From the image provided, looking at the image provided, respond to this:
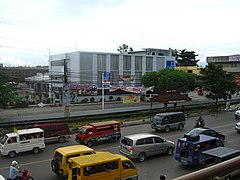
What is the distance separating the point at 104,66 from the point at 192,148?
33.9 m

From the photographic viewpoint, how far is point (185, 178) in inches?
51.9

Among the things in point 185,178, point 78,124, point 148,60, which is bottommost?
point 78,124

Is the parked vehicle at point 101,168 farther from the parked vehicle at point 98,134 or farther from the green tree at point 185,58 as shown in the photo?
the green tree at point 185,58

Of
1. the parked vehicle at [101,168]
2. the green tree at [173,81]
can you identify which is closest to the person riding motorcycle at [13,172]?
the parked vehicle at [101,168]

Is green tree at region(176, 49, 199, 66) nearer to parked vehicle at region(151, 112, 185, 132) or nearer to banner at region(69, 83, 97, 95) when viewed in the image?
banner at region(69, 83, 97, 95)

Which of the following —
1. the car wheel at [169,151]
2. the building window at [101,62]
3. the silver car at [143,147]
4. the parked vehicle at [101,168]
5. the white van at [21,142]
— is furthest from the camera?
the building window at [101,62]

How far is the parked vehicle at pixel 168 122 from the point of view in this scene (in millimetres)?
18344

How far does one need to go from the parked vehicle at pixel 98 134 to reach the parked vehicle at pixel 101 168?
6.19 metres

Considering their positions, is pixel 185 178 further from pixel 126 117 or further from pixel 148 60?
pixel 148 60

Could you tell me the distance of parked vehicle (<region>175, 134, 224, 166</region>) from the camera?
418 inches

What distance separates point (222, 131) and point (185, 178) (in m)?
18.4

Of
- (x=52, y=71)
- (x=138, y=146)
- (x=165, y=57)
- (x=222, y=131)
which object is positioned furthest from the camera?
(x=165, y=57)

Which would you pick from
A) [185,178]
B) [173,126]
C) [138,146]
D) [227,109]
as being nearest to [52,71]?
[227,109]

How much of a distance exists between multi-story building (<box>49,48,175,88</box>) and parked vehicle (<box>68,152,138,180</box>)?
2994 centimetres
